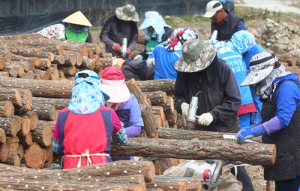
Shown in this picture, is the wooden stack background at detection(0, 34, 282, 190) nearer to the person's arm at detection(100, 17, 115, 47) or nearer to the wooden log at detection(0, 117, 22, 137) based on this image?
the wooden log at detection(0, 117, 22, 137)

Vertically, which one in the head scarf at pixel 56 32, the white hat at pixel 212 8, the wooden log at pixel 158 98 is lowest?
the wooden log at pixel 158 98

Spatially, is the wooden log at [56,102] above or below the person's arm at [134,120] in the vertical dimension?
below

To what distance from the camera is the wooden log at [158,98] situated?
19.4ft

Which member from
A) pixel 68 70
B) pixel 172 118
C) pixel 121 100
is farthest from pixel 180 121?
pixel 121 100

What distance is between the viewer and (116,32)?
28.3 feet

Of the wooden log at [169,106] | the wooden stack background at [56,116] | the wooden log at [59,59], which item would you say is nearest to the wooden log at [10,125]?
the wooden stack background at [56,116]

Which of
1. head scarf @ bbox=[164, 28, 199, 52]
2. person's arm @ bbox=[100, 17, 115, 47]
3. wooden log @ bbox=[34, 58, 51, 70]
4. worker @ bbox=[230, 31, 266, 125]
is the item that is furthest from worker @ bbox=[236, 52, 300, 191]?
person's arm @ bbox=[100, 17, 115, 47]

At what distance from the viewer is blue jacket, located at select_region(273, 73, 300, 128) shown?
3.30m

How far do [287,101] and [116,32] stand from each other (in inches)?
232

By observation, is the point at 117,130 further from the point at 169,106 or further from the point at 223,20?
the point at 223,20

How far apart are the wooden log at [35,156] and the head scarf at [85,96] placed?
225 centimetres

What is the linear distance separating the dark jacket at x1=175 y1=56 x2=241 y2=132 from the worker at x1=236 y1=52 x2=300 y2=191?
564 millimetres

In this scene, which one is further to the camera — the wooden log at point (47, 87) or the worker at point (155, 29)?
the worker at point (155, 29)

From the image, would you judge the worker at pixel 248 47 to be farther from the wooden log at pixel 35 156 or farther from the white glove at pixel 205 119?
the wooden log at pixel 35 156
